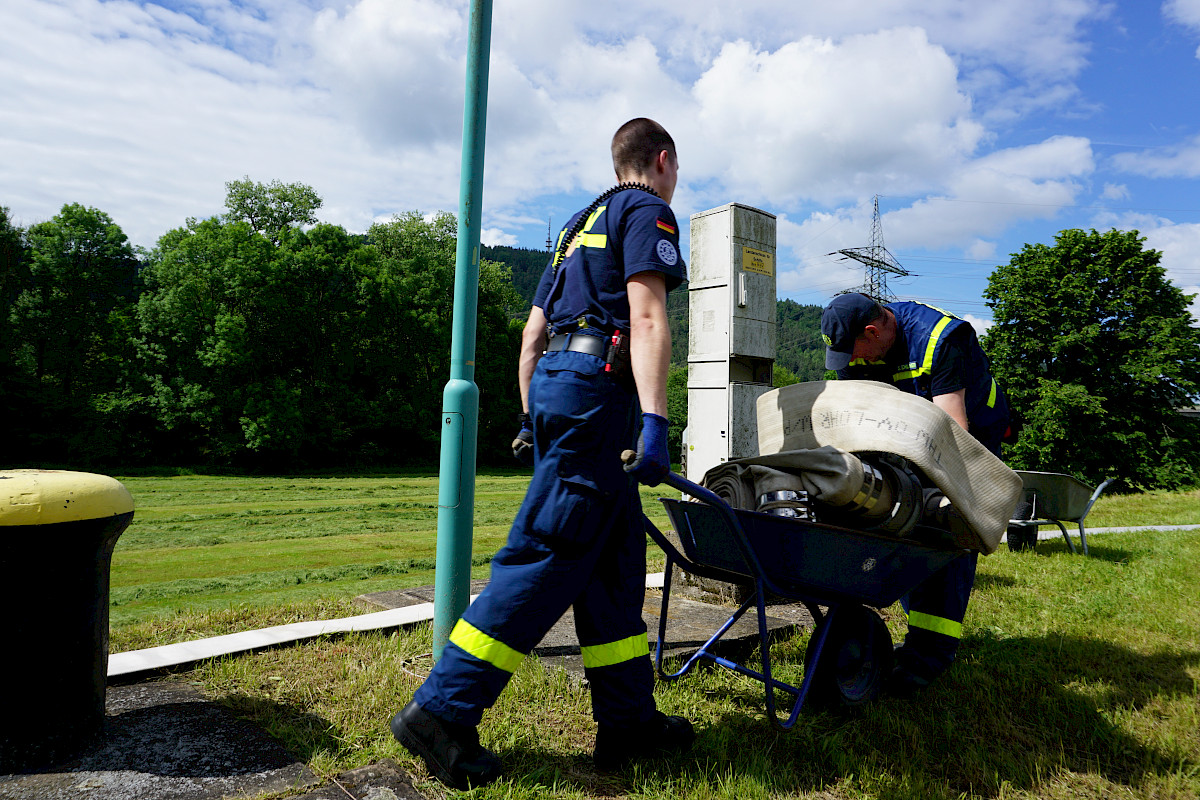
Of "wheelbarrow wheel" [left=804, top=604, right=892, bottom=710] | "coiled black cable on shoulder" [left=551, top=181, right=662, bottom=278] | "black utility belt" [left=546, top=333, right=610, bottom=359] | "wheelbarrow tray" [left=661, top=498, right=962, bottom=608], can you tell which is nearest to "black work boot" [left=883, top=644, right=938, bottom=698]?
"wheelbarrow wheel" [left=804, top=604, right=892, bottom=710]

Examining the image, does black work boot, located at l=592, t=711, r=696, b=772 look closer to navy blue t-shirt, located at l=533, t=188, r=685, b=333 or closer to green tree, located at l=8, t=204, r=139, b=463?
navy blue t-shirt, located at l=533, t=188, r=685, b=333

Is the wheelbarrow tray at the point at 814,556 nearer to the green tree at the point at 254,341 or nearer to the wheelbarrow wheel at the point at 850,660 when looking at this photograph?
the wheelbarrow wheel at the point at 850,660

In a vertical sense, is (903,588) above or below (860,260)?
below

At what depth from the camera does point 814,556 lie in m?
2.34

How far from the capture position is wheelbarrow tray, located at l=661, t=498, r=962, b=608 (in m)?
2.31

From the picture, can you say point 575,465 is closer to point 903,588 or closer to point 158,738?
point 903,588

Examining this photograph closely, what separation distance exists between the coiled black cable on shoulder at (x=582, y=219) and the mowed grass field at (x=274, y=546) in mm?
2978

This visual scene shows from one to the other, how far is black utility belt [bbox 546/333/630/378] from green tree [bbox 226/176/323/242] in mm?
34753

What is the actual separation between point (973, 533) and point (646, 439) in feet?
4.75

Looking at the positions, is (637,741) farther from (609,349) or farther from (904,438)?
(904,438)

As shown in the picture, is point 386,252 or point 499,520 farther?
point 386,252

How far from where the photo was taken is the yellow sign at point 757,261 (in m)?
4.60

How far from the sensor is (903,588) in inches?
103

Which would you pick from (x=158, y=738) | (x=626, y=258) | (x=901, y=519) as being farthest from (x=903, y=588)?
(x=158, y=738)
